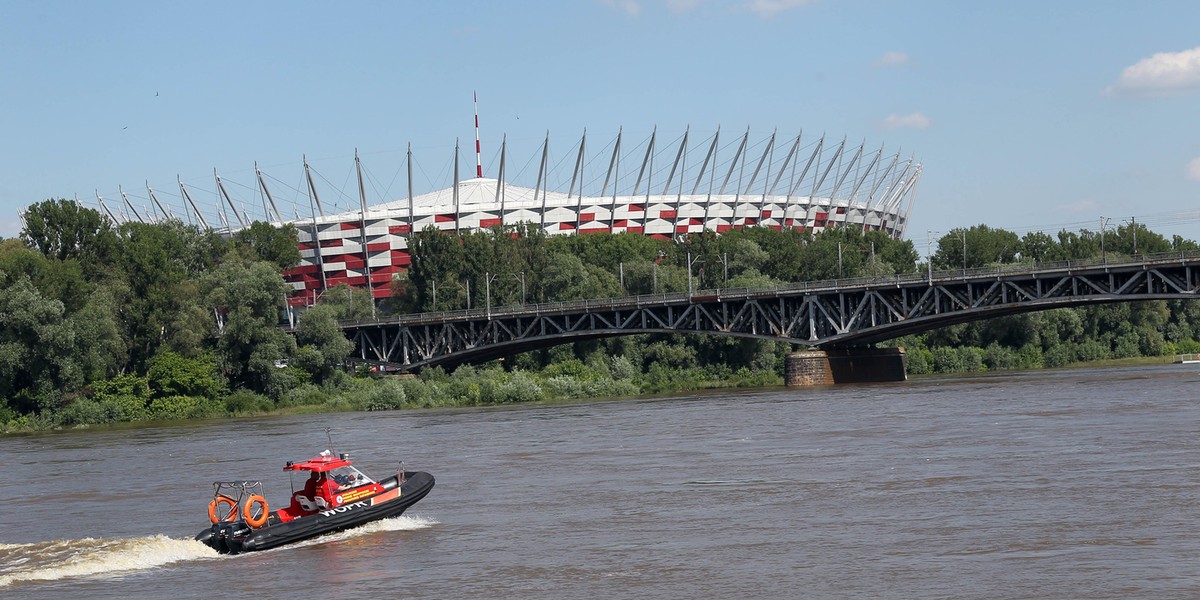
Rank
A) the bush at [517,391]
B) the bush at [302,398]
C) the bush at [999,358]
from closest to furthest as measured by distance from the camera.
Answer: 1. the bush at [517,391]
2. the bush at [302,398]
3. the bush at [999,358]

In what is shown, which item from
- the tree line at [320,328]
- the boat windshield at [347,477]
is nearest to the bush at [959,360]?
the tree line at [320,328]

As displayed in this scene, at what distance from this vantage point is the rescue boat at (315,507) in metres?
31.7

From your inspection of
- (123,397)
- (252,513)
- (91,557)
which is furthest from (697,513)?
(123,397)

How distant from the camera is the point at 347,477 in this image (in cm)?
3478

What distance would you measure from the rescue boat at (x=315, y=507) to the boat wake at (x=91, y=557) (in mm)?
648

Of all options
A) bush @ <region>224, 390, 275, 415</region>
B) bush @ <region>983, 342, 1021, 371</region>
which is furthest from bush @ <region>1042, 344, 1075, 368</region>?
bush @ <region>224, 390, 275, 415</region>

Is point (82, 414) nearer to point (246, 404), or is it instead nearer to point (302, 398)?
point (246, 404)

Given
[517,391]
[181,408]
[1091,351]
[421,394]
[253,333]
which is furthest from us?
[1091,351]

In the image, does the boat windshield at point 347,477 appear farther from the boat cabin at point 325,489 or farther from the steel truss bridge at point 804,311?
the steel truss bridge at point 804,311

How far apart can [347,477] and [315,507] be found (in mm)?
1282

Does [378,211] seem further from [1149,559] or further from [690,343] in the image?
[1149,559]

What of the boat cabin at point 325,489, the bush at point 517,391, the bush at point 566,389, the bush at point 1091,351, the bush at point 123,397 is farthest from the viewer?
the bush at point 1091,351

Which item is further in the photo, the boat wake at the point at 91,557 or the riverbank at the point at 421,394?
the riverbank at the point at 421,394

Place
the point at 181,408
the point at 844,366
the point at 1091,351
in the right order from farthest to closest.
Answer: the point at 1091,351
the point at 844,366
the point at 181,408
